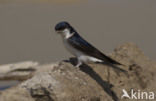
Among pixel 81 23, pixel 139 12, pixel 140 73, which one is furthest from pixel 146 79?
pixel 139 12

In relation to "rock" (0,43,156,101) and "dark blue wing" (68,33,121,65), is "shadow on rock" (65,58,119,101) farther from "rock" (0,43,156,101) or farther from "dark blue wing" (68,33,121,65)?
"dark blue wing" (68,33,121,65)

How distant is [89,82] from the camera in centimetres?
295

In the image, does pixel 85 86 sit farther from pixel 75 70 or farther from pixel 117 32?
pixel 117 32

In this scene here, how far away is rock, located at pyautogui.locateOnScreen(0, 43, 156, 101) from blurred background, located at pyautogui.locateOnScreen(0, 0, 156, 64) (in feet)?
11.8

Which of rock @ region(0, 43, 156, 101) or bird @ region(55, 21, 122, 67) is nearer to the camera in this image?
rock @ region(0, 43, 156, 101)

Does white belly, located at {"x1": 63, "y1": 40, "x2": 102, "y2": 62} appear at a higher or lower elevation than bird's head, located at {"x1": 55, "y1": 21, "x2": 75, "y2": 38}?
lower

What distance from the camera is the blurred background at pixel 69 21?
A: 7437 mm

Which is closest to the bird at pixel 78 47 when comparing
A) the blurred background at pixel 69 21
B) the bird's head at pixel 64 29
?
the bird's head at pixel 64 29

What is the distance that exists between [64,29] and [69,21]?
5.98 meters

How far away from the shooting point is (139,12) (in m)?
9.71

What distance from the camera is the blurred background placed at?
7437 mm

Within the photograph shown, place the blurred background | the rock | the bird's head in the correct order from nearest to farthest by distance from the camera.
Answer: the rock, the bird's head, the blurred background

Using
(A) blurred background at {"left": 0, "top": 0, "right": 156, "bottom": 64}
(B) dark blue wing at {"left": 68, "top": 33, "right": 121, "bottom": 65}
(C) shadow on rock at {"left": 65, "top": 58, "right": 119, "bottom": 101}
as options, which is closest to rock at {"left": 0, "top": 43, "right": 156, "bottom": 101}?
(C) shadow on rock at {"left": 65, "top": 58, "right": 119, "bottom": 101}

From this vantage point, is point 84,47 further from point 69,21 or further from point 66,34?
point 69,21
